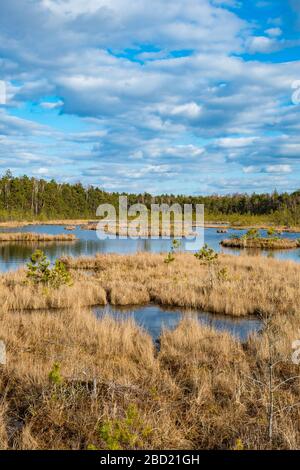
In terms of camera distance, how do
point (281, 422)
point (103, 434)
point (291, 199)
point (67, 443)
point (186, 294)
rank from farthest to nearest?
point (291, 199)
point (186, 294)
point (281, 422)
point (67, 443)
point (103, 434)

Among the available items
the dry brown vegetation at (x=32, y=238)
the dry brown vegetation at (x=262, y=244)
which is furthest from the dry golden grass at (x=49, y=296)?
the dry brown vegetation at (x=32, y=238)

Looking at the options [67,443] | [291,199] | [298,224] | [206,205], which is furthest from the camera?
[206,205]

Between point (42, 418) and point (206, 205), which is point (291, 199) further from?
point (42, 418)

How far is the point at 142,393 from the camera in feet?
21.2

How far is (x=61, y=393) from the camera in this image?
6.00m

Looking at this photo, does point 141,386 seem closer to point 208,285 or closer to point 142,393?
point 142,393

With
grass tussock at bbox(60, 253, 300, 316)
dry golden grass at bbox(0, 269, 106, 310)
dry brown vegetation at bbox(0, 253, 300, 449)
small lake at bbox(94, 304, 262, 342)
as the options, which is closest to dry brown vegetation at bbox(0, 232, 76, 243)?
grass tussock at bbox(60, 253, 300, 316)

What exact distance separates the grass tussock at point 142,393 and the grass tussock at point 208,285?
474cm

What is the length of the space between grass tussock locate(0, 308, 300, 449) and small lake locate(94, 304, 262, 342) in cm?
225

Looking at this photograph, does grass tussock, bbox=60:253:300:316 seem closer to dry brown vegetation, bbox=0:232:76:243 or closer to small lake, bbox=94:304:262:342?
small lake, bbox=94:304:262:342

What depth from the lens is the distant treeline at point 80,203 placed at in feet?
285

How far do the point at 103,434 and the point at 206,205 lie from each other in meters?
120

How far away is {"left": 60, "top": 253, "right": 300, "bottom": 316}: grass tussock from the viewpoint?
1444cm

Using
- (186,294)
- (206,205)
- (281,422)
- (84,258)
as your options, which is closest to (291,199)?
(206,205)
